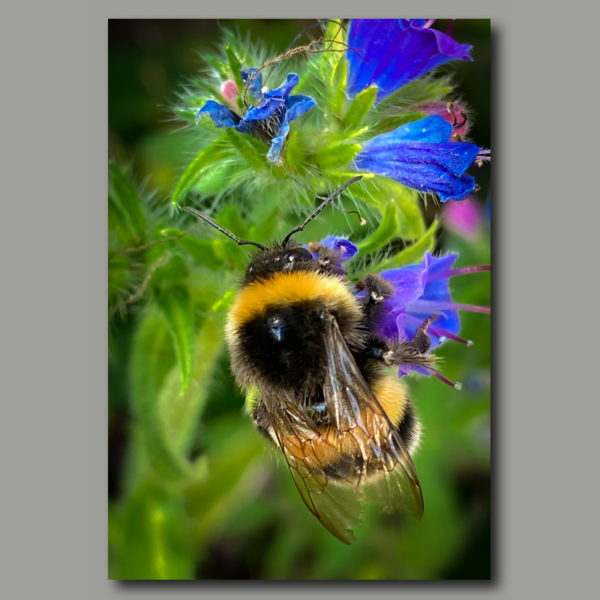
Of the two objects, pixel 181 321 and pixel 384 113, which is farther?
pixel 181 321

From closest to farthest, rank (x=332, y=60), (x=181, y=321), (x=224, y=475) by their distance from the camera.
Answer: (x=332, y=60)
(x=181, y=321)
(x=224, y=475)

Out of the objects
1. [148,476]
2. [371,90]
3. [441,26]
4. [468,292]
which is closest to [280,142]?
[371,90]

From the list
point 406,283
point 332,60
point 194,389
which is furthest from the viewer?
point 194,389

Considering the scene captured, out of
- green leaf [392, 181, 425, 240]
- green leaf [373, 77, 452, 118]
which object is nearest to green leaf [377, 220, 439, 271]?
green leaf [392, 181, 425, 240]

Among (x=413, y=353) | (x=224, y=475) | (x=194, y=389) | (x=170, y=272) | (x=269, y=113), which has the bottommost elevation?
(x=224, y=475)

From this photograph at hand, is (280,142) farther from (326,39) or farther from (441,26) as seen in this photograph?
(441,26)

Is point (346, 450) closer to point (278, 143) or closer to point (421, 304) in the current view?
point (421, 304)

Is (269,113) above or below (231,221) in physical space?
above

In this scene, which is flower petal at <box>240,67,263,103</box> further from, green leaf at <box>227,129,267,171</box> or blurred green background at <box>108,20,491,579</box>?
blurred green background at <box>108,20,491,579</box>

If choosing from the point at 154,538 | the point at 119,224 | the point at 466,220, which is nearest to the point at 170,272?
the point at 119,224
